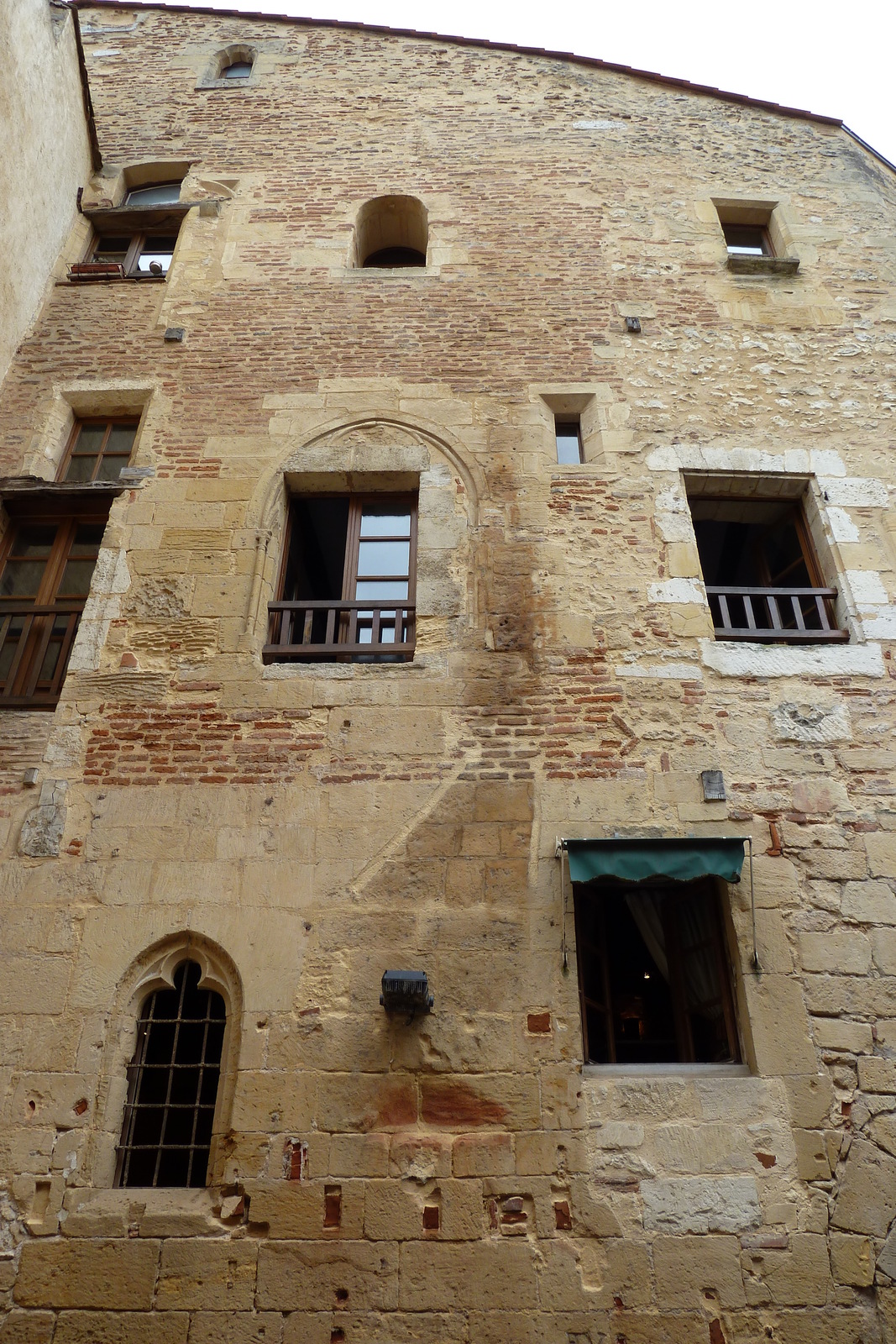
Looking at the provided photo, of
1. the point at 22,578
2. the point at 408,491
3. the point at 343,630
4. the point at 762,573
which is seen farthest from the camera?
the point at 762,573

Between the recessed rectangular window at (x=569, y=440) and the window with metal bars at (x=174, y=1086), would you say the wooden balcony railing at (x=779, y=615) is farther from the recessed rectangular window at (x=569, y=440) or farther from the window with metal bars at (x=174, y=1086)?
the window with metal bars at (x=174, y=1086)

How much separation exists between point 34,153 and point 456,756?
21.4 feet

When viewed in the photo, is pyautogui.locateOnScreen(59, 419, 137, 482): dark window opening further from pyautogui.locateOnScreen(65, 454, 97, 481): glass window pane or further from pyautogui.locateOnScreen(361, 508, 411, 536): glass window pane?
pyautogui.locateOnScreen(361, 508, 411, 536): glass window pane

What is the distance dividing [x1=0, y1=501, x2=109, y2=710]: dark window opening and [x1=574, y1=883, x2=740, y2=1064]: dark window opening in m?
3.86

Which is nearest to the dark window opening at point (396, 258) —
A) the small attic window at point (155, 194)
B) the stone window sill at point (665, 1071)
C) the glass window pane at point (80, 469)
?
the small attic window at point (155, 194)

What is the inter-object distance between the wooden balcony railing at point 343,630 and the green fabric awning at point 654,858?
185 centimetres

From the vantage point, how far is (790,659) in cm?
586

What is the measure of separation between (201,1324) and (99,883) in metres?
2.25

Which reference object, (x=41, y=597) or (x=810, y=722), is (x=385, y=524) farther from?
(x=810, y=722)

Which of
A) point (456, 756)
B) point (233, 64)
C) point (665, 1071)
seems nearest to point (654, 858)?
point (665, 1071)

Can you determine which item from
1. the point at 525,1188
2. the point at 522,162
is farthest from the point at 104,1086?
the point at 522,162

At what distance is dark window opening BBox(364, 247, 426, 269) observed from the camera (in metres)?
8.79

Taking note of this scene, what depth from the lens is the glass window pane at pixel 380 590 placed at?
633cm

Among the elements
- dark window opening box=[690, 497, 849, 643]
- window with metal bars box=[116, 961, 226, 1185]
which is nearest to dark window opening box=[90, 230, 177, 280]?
dark window opening box=[690, 497, 849, 643]
